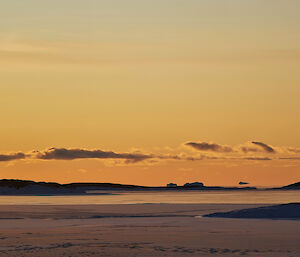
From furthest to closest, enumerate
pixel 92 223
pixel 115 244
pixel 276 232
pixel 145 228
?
pixel 92 223 < pixel 145 228 < pixel 276 232 < pixel 115 244

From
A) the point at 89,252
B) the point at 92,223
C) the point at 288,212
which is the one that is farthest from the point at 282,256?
the point at 288,212

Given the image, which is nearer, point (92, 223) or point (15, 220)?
point (92, 223)

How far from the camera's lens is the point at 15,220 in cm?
5309

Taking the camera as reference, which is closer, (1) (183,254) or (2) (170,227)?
(1) (183,254)

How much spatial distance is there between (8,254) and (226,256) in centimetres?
911

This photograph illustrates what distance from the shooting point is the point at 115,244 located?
3516 cm

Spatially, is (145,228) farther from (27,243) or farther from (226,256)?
(226,256)

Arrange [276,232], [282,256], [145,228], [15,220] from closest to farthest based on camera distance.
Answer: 1. [282,256]
2. [276,232]
3. [145,228]
4. [15,220]

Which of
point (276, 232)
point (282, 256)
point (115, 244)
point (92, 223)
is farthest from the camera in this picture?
point (92, 223)

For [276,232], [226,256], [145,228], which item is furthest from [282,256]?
[145,228]

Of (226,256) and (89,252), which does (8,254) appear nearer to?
(89,252)

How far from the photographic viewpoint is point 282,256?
3023 centimetres

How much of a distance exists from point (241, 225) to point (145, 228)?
619 cm

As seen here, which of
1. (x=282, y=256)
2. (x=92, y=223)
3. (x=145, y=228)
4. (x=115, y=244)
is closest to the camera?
(x=282, y=256)
